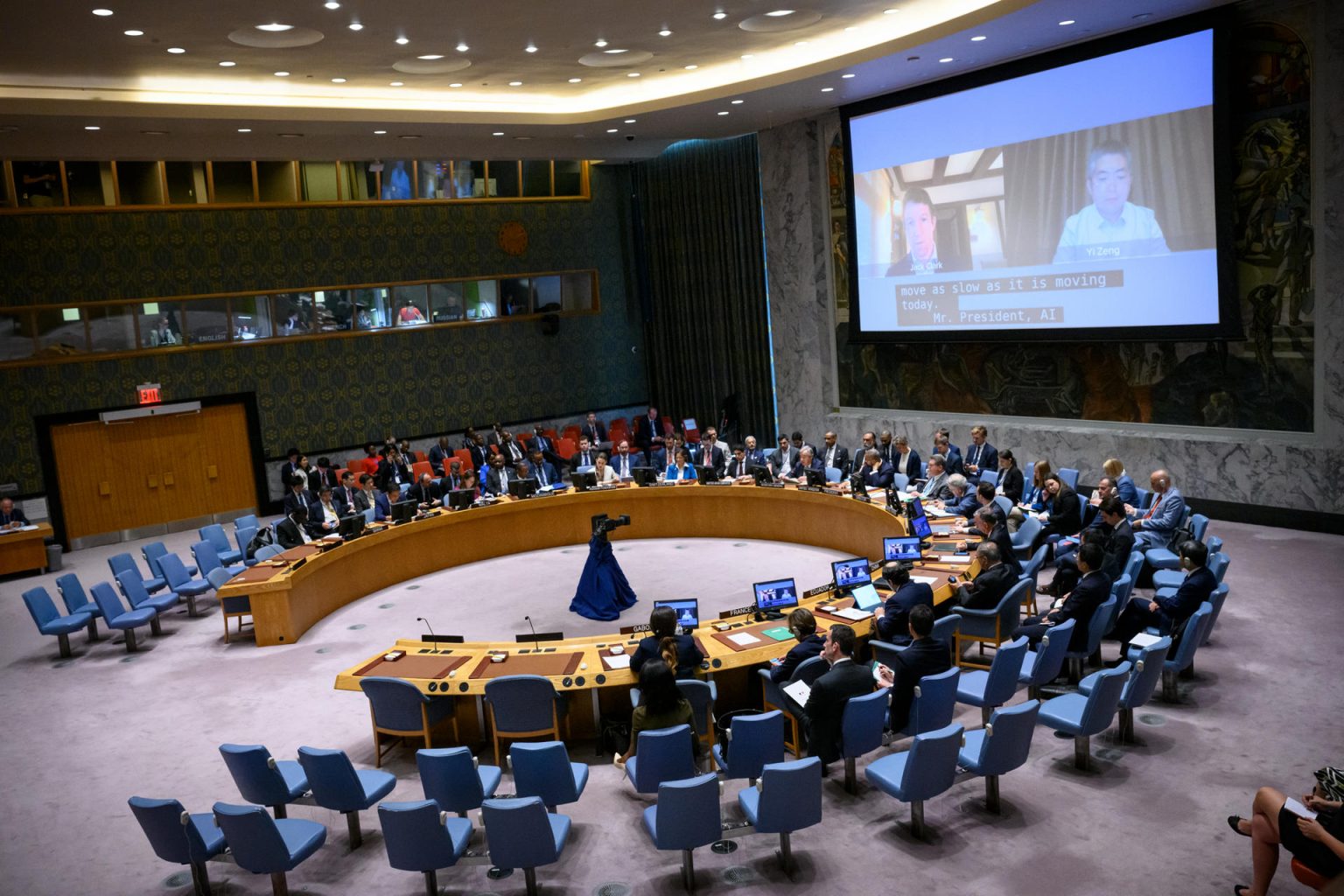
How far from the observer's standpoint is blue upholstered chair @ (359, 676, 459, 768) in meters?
6.61

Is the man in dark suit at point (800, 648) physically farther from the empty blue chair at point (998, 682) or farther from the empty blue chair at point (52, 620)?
the empty blue chair at point (52, 620)

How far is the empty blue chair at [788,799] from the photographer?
16.5 feet

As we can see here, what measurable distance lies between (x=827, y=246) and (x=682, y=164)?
4015 mm

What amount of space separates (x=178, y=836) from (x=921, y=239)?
11515mm

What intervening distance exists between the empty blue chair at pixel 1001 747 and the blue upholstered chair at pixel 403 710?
3.33 metres

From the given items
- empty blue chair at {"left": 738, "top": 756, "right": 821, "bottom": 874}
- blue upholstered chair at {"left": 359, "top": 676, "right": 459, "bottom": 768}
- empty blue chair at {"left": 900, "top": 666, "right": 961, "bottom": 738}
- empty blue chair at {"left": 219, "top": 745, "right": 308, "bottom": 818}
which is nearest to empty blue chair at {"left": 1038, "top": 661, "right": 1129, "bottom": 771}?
empty blue chair at {"left": 900, "top": 666, "right": 961, "bottom": 738}

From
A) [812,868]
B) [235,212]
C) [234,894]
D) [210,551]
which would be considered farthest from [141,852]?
[235,212]

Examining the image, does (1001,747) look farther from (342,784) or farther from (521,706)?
(342,784)

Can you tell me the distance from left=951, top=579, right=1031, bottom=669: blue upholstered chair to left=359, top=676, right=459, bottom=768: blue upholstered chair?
12.1 ft

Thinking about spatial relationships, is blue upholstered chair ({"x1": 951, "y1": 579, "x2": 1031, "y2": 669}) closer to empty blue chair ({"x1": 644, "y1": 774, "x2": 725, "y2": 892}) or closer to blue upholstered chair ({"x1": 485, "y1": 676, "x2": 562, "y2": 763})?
empty blue chair ({"x1": 644, "y1": 774, "x2": 725, "y2": 892})

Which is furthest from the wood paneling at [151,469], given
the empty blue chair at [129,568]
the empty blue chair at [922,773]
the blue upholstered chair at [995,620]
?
the empty blue chair at [922,773]

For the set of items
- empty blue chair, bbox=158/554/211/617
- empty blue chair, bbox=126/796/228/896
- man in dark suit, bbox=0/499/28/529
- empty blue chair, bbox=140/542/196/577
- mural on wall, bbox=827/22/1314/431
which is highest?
mural on wall, bbox=827/22/1314/431

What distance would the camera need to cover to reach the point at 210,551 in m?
11.6

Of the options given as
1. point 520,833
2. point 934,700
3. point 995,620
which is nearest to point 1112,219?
point 995,620
